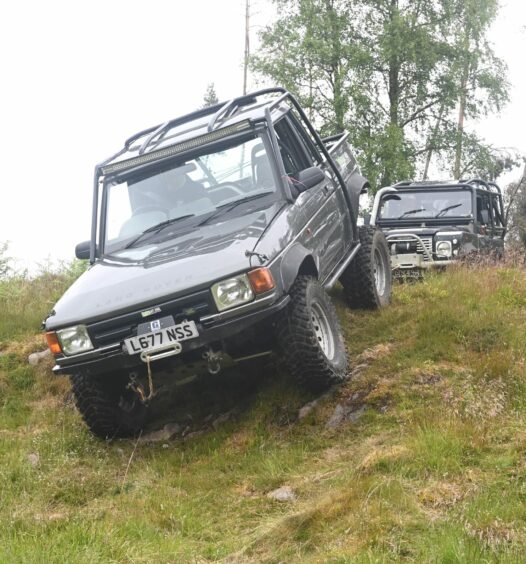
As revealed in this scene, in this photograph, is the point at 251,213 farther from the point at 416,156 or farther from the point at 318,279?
the point at 416,156

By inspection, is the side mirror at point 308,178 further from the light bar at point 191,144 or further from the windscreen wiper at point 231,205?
the light bar at point 191,144

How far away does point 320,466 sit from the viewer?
12.7ft

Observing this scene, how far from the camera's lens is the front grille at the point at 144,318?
4012 millimetres

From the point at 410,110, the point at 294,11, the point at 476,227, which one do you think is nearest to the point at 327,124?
the point at 410,110

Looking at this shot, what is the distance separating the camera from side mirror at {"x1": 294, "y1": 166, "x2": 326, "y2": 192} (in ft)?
15.9

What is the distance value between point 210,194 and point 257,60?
19287 mm

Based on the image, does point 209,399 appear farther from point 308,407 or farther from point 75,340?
point 75,340

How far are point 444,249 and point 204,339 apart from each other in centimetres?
614

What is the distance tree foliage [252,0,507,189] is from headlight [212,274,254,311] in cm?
1793

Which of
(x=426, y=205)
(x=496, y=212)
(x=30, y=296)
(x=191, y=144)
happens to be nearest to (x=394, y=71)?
(x=496, y=212)

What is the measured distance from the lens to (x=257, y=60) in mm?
22969

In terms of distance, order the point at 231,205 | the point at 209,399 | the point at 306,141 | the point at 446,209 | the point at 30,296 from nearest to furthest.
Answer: the point at 231,205 < the point at 209,399 < the point at 306,141 < the point at 30,296 < the point at 446,209

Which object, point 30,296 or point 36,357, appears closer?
point 36,357

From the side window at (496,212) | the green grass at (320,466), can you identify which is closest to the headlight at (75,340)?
the green grass at (320,466)
